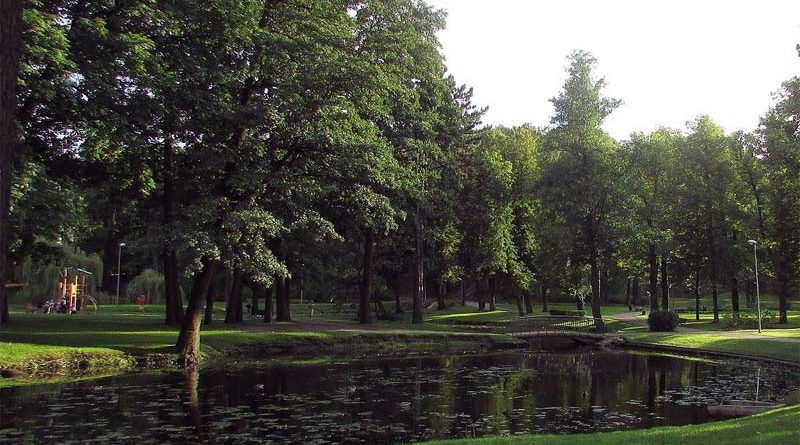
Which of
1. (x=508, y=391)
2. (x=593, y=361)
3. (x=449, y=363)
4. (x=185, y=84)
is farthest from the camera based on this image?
(x=593, y=361)

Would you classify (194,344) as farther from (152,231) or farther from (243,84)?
(243,84)

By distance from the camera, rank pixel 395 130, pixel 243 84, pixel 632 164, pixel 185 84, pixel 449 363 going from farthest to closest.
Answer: pixel 632 164, pixel 395 130, pixel 449 363, pixel 243 84, pixel 185 84

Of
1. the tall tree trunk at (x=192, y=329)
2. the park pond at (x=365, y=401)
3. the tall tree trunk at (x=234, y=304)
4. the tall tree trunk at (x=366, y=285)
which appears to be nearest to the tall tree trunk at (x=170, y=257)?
the tall tree trunk at (x=192, y=329)

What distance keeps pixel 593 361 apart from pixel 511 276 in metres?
25.5

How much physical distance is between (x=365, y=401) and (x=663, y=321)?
1179 inches

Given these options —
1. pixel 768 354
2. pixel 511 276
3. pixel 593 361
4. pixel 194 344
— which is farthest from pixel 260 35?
pixel 511 276

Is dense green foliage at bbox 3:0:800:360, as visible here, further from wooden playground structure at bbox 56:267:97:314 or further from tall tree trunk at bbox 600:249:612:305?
wooden playground structure at bbox 56:267:97:314

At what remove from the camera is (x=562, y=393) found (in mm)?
19328

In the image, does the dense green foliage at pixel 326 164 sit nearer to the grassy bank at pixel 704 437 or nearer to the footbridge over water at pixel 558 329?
the footbridge over water at pixel 558 329

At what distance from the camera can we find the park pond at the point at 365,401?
1287cm

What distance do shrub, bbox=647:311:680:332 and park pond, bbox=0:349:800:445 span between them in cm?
1505

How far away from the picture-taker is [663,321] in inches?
1617

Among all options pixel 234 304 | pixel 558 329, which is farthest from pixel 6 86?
pixel 558 329

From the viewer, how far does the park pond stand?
12.9m
